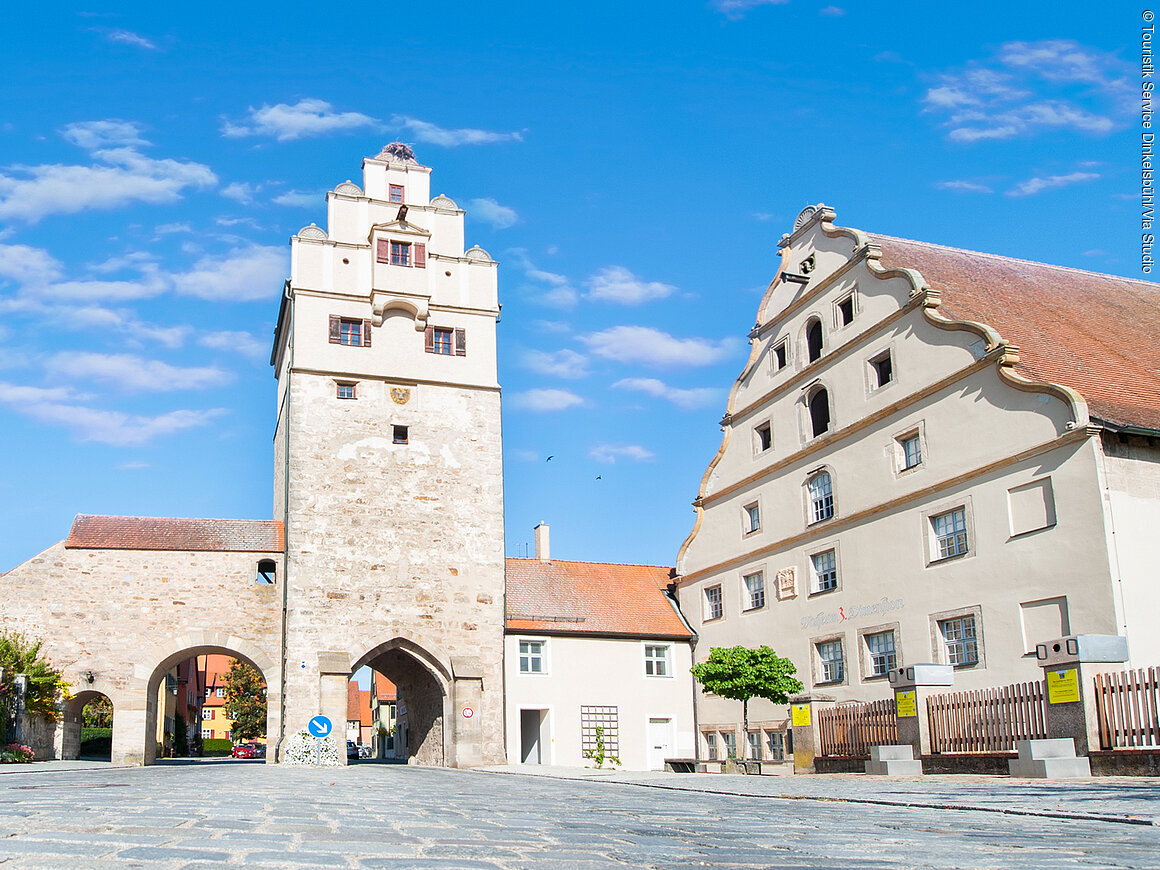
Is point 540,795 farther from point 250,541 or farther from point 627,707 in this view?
point 250,541

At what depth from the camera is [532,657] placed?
1314 inches

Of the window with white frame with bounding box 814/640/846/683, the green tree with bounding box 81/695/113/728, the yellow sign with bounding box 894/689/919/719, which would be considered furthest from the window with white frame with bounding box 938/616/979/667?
the green tree with bounding box 81/695/113/728

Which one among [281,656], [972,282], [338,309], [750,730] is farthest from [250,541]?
[972,282]

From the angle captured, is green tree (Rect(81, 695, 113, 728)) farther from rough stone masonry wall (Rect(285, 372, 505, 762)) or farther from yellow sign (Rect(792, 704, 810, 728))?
yellow sign (Rect(792, 704, 810, 728))

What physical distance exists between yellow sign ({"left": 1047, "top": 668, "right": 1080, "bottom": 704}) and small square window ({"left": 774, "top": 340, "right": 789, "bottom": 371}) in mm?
→ 15317

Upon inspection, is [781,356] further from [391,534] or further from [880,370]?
[391,534]

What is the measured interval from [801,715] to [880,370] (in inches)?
345

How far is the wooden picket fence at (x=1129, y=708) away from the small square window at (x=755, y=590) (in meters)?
14.5

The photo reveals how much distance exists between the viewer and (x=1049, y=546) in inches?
821

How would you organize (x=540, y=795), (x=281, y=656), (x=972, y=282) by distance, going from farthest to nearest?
(x=281, y=656) → (x=972, y=282) → (x=540, y=795)

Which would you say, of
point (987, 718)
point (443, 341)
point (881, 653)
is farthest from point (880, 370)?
point (443, 341)

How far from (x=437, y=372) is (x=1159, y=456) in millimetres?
22049

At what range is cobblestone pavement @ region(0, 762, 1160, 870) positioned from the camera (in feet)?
17.9

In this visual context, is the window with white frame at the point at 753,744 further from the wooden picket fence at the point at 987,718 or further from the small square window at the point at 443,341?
the small square window at the point at 443,341
